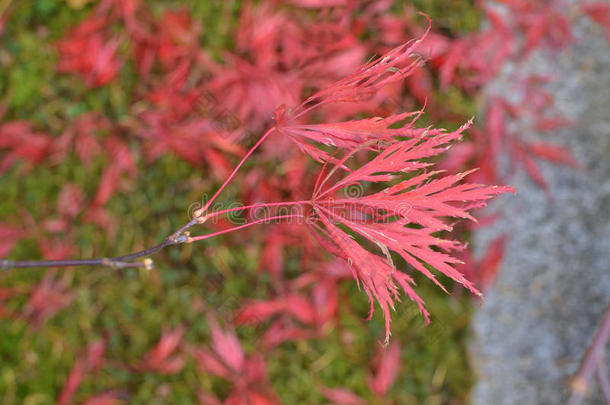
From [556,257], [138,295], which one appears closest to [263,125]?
[138,295]

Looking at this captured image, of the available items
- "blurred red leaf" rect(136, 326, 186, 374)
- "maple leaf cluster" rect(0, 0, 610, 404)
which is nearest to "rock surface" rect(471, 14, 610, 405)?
"maple leaf cluster" rect(0, 0, 610, 404)

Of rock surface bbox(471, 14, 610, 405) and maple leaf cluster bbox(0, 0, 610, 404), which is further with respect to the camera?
rock surface bbox(471, 14, 610, 405)

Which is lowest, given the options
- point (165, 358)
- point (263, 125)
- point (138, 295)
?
point (165, 358)

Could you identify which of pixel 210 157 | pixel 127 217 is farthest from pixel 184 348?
pixel 210 157

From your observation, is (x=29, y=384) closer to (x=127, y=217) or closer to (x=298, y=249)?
(x=127, y=217)

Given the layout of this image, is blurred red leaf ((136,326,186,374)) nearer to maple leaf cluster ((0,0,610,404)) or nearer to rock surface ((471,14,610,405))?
maple leaf cluster ((0,0,610,404))

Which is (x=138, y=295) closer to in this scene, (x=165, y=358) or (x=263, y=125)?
(x=165, y=358)
